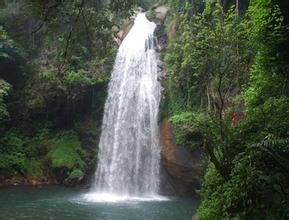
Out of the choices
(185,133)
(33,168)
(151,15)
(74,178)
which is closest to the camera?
(185,133)

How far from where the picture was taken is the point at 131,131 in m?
22.1

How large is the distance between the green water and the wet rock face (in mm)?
1001

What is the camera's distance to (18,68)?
82.8 feet

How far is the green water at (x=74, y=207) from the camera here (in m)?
13.7

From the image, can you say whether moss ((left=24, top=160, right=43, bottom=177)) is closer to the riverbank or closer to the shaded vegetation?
the riverbank

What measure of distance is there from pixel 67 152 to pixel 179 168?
21.9ft

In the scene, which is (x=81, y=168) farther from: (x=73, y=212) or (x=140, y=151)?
(x=73, y=212)

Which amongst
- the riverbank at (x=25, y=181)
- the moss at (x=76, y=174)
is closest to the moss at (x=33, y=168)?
the riverbank at (x=25, y=181)

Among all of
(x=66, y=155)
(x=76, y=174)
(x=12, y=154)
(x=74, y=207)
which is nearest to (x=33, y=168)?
(x=12, y=154)

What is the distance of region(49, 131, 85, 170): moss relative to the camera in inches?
854

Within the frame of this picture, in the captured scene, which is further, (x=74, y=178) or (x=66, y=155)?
(x=66, y=155)

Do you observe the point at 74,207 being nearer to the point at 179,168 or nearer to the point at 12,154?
the point at 179,168

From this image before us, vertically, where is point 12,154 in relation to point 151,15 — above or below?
below

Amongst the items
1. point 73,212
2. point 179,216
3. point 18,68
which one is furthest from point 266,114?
point 18,68
